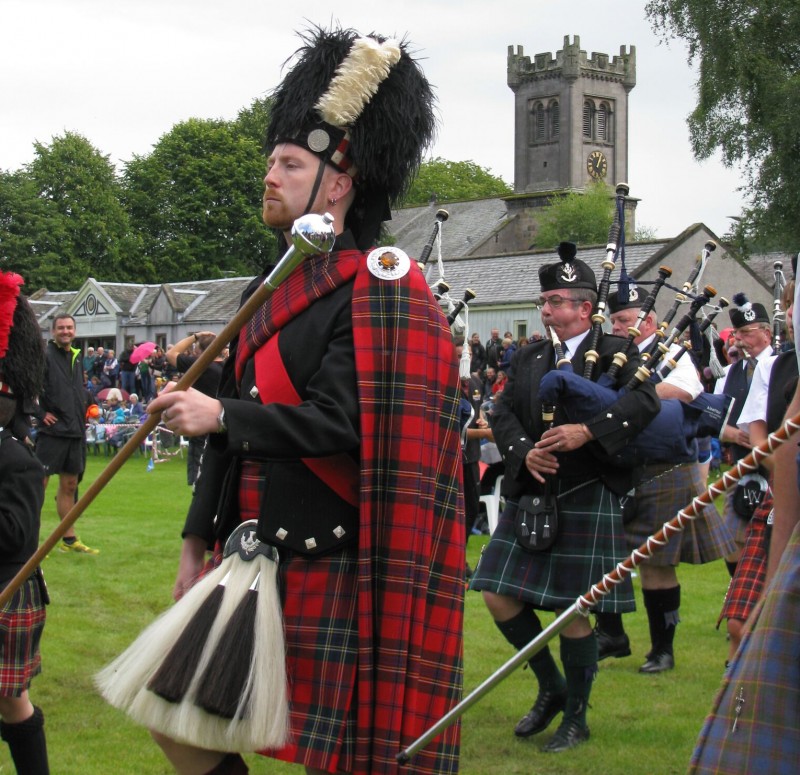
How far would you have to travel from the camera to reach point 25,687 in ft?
13.5

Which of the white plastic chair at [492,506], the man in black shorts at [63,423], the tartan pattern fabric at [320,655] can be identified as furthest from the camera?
the white plastic chair at [492,506]

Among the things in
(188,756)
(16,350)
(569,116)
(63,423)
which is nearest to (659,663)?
(16,350)

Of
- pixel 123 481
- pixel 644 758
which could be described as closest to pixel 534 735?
pixel 644 758

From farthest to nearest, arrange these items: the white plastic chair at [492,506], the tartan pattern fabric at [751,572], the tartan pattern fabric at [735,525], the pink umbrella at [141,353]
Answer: the pink umbrella at [141,353], the white plastic chair at [492,506], the tartan pattern fabric at [735,525], the tartan pattern fabric at [751,572]

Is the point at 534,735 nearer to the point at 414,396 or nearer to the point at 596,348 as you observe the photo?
the point at 596,348

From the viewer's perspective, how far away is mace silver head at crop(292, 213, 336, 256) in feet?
9.62

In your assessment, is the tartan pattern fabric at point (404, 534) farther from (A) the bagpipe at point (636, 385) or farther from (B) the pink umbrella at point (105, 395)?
(B) the pink umbrella at point (105, 395)

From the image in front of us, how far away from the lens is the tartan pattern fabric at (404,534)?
3096 mm

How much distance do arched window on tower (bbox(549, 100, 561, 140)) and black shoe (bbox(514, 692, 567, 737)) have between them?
276 feet

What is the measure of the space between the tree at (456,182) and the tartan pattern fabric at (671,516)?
77.0 m

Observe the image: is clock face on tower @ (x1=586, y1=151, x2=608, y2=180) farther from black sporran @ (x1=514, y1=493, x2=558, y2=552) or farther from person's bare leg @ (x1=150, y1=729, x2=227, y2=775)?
person's bare leg @ (x1=150, y1=729, x2=227, y2=775)

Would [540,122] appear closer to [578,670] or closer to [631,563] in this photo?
[578,670]

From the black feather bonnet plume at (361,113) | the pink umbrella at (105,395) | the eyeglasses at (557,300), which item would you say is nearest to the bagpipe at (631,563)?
→ the black feather bonnet plume at (361,113)

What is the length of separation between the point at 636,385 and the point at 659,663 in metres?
2.03
